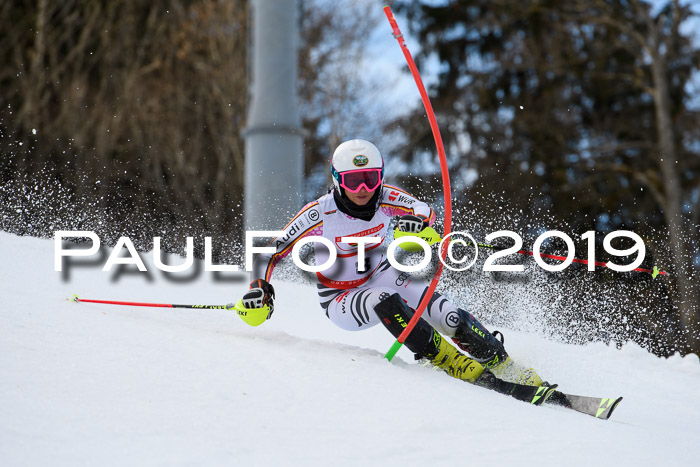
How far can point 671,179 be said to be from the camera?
12641mm

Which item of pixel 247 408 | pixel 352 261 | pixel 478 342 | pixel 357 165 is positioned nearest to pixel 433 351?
pixel 478 342

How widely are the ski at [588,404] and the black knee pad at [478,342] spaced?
1.73 ft

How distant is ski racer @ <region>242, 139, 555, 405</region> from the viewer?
404 cm

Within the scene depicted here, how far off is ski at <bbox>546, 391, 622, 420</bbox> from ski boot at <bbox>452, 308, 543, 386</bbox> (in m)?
0.30

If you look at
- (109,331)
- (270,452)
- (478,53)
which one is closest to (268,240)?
(109,331)

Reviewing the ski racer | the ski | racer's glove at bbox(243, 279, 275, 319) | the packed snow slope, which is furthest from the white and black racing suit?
the ski

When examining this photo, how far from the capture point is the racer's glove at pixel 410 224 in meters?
4.14

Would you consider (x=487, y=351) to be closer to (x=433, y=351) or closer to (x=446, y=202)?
(x=433, y=351)

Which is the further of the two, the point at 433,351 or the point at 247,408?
the point at 433,351

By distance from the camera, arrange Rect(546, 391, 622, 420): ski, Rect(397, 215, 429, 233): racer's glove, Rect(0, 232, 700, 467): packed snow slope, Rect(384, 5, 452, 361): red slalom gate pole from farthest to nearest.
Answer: Rect(397, 215, 429, 233): racer's glove < Rect(384, 5, 452, 361): red slalom gate pole < Rect(546, 391, 622, 420): ski < Rect(0, 232, 700, 467): packed snow slope

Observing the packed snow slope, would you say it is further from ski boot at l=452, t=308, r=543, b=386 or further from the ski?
ski boot at l=452, t=308, r=543, b=386

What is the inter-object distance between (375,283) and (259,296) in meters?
0.79

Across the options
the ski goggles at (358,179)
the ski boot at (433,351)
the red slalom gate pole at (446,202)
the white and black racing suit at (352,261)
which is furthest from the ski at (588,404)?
the ski goggles at (358,179)

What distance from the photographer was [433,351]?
13.4 ft
